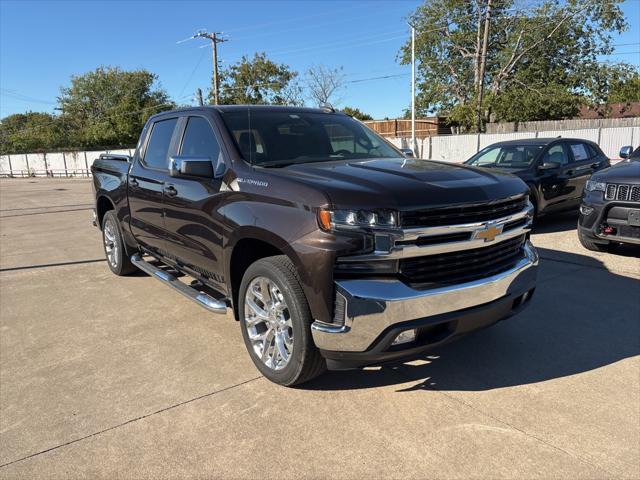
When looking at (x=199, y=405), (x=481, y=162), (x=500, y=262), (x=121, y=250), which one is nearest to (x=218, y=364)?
(x=199, y=405)

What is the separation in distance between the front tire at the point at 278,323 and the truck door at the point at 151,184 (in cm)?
162

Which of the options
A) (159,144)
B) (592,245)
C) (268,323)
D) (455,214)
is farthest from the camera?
(592,245)

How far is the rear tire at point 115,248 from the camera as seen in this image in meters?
6.07

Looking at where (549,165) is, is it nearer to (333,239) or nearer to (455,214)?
(455,214)

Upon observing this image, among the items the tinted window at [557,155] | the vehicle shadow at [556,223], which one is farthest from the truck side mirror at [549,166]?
the vehicle shadow at [556,223]

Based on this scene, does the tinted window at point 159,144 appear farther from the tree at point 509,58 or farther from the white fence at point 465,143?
the tree at point 509,58

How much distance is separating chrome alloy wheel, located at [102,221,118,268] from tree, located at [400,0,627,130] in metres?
27.9

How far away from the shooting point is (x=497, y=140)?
25.1 meters

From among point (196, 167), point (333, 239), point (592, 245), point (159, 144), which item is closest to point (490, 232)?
point (333, 239)

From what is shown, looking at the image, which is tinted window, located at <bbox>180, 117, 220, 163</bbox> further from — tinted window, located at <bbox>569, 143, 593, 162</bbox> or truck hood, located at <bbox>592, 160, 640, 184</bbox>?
tinted window, located at <bbox>569, 143, 593, 162</bbox>

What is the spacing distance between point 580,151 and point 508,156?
165 cm

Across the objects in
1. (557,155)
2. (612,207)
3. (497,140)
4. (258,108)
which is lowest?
(612,207)

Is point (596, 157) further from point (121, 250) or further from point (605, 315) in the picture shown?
point (121, 250)

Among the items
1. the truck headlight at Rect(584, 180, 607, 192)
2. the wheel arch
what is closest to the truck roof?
the wheel arch
